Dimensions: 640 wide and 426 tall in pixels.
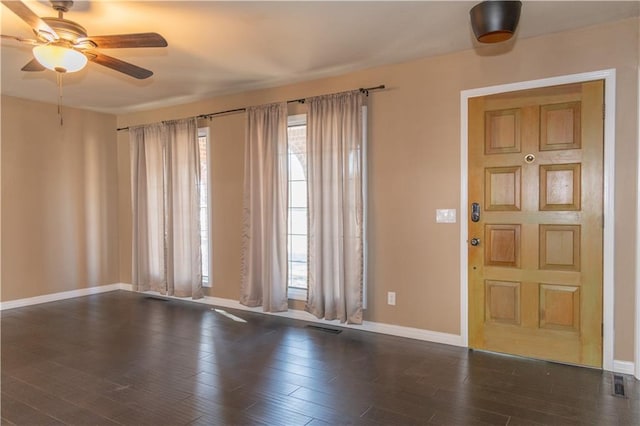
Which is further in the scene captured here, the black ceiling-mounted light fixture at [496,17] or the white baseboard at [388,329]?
the white baseboard at [388,329]

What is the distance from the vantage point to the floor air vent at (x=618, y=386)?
2654mm

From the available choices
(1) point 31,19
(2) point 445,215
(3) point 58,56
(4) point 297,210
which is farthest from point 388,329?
(1) point 31,19

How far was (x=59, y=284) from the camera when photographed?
5.48 metres

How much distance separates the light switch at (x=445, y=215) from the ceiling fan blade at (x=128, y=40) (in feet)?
8.66

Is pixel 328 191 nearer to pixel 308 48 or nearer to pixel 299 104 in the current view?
pixel 299 104

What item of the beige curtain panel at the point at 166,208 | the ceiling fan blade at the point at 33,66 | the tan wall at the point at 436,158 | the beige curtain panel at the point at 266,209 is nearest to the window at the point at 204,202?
the beige curtain panel at the point at 166,208

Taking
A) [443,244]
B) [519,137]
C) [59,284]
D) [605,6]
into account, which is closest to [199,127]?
[59,284]

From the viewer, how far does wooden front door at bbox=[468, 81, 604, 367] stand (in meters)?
3.07

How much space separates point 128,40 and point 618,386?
4069mm

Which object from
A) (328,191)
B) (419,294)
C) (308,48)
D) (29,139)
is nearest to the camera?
(308,48)

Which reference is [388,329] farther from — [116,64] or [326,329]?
[116,64]

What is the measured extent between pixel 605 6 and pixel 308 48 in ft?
7.30

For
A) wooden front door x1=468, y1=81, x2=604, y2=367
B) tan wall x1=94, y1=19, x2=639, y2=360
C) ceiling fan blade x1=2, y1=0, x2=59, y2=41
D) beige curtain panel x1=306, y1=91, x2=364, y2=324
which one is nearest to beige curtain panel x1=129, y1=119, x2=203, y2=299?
beige curtain panel x1=306, y1=91, x2=364, y2=324

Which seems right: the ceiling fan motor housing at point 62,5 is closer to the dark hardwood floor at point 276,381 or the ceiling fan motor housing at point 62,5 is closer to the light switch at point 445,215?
the dark hardwood floor at point 276,381
